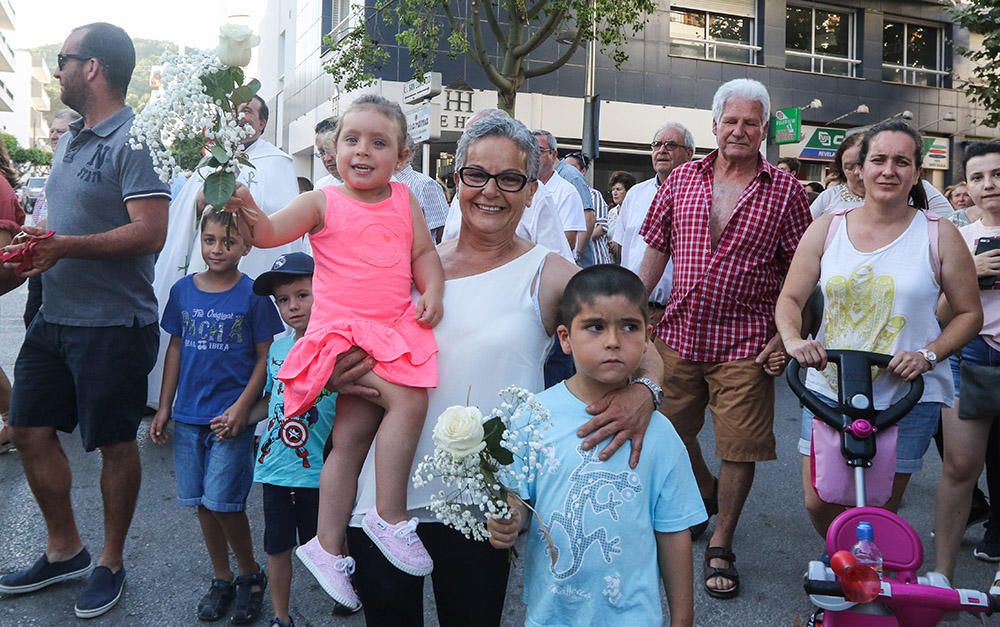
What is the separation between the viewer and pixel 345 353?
2.29 metres

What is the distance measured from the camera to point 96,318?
362 centimetres

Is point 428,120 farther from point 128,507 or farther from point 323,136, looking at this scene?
point 128,507

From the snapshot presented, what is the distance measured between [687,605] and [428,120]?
34.9 ft

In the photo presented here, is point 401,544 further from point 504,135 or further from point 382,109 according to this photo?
point 382,109

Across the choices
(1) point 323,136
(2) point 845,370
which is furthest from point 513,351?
(1) point 323,136

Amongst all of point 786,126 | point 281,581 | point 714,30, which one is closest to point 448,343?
point 281,581

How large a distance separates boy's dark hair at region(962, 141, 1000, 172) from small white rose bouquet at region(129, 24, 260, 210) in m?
3.44

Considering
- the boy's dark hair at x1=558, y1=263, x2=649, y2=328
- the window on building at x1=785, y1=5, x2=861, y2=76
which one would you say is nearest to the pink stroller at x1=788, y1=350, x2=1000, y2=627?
the boy's dark hair at x1=558, y1=263, x2=649, y2=328

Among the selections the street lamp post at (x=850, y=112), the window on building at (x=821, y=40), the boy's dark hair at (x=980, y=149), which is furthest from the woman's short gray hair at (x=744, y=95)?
the window on building at (x=821, y=40)

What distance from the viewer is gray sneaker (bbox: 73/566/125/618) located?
3588 mm

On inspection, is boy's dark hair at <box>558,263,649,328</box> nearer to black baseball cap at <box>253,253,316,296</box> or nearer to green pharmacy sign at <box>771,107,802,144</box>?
black baseball cap at <box>253,253,316,296</box>

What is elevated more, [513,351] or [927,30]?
[927,30]

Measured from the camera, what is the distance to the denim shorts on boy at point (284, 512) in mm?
3332

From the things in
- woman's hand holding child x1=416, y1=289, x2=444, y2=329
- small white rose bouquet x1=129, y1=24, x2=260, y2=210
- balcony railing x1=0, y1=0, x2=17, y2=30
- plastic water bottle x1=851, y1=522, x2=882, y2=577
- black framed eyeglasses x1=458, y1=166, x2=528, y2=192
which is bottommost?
plastic water bottle x1=851, y1=522, x2=882, y2=577
